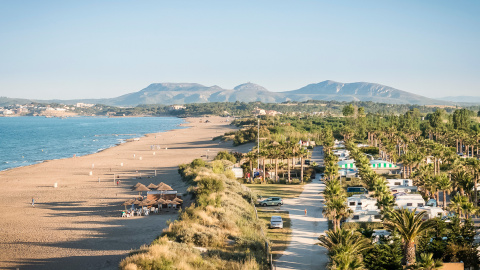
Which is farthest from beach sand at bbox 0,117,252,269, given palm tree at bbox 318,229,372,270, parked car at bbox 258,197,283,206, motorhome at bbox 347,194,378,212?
motorhome at bbox 347,194,378,212

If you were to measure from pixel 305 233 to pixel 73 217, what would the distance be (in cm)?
Answer: 1587

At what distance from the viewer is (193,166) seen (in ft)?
149

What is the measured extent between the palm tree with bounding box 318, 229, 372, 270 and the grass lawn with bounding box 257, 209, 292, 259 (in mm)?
3741

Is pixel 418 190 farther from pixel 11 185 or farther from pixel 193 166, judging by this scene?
pixel 11 185

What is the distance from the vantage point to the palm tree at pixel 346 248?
15805 millimetres

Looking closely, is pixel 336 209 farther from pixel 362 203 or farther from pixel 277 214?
pixel 277 214

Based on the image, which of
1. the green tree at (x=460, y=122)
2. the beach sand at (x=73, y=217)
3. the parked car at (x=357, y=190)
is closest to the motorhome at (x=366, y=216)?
the parked car at (x=357, y=190)

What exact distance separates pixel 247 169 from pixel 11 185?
80.2 feet

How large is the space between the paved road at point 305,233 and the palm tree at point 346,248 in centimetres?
209

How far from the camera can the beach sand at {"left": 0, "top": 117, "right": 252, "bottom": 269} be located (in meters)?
21.3

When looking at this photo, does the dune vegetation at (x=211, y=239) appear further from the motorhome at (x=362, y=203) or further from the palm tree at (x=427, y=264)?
the motorhome at (x=362, y=203)

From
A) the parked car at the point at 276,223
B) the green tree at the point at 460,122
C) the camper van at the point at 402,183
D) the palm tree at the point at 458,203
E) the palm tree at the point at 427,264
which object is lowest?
the parked car at the point at 276,223

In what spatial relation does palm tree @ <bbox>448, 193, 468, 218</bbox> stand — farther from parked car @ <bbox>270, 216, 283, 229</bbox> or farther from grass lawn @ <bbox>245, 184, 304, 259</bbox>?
parked car @ <bbox>270, 216, 283, 229</bbox>

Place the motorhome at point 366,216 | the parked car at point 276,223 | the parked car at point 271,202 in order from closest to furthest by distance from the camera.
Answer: the parked car at point 276,223
the motorhome at point 366,216
the parked car at point 271,202
